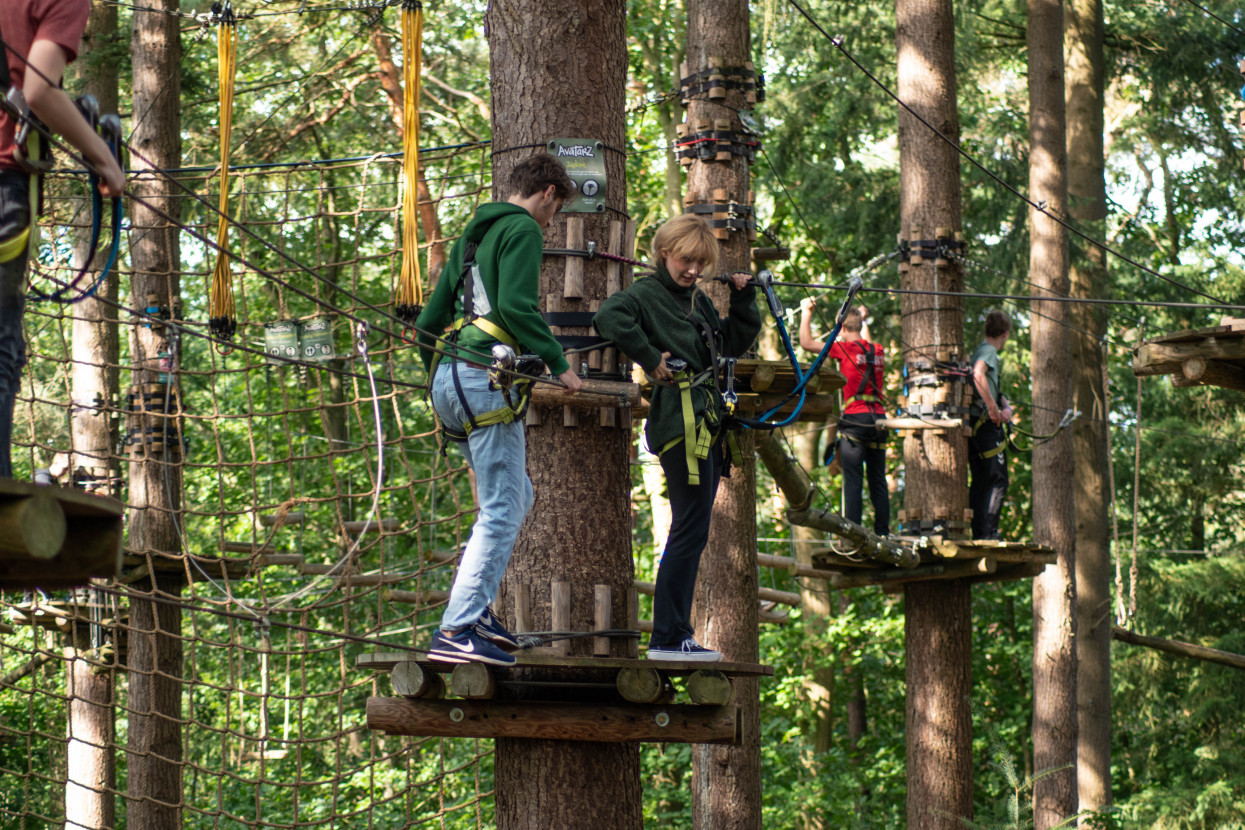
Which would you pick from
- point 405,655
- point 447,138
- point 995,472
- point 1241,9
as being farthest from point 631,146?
point 405,655

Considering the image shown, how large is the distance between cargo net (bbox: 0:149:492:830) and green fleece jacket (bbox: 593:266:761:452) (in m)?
2.51

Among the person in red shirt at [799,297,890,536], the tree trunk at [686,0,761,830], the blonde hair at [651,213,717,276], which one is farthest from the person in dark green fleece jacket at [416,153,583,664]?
the person in red shirt at [799,297,890,536]

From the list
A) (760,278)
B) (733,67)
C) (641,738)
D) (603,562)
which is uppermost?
(733,67)

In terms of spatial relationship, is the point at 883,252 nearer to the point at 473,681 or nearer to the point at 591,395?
the point at 591,395

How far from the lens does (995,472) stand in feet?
26.6

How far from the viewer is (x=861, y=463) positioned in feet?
24.9

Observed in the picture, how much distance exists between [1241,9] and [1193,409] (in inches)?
160

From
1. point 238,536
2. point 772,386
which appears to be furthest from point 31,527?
point 238,536

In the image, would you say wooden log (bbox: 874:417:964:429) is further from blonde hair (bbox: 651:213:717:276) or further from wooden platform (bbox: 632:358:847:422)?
blonde hair (bbox: 651:213:717:276)

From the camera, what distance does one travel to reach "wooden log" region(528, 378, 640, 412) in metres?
3.72

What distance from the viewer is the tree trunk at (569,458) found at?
368cm

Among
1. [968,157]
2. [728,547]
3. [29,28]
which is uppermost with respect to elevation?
[968,157]

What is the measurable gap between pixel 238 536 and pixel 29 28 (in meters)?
14.9

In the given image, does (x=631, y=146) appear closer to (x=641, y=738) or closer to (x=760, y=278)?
(x=760, y=278)
